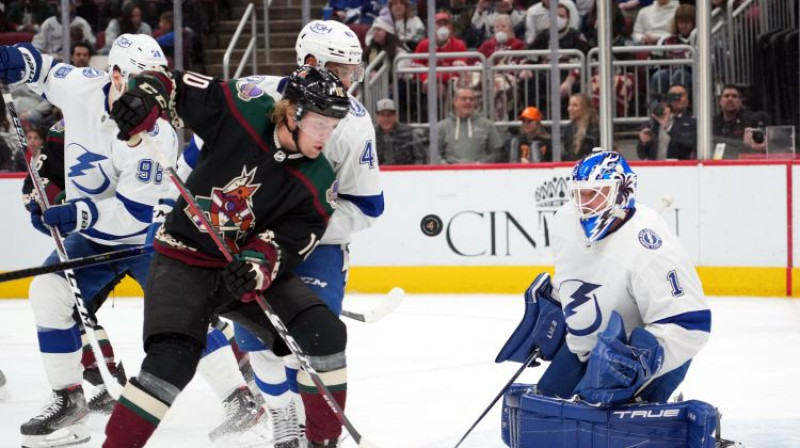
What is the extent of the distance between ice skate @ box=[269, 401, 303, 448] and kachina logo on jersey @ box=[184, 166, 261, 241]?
667 mm

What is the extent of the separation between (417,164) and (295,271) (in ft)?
13.5

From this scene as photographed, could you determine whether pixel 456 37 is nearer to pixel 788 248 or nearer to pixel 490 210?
pixel 490 210

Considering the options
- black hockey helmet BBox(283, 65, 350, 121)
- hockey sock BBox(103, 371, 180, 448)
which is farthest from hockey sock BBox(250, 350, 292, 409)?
black hockey helmet BBox(283, 65, 350, 121)

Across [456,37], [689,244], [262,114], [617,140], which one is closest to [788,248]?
[689,244]

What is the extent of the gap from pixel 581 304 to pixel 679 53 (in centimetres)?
502

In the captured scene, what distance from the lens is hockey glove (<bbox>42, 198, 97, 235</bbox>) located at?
3.84 metres

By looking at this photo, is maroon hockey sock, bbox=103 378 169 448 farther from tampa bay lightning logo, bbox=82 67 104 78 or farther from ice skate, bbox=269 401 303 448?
tampa bay lightning logo, bbox=82 67 104 78

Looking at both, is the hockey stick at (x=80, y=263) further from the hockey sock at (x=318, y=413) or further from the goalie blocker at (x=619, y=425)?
the goalie blocker at (x=619, y=425)

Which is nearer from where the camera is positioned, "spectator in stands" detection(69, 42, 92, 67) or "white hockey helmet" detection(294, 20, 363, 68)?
"white hockey helmet" detection(294, 20, 363, 68)

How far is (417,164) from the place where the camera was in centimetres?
744

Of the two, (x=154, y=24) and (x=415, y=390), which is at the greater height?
(x=154, y=24)

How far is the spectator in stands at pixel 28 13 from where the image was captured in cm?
833

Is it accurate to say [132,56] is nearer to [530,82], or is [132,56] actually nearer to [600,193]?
[600,193]

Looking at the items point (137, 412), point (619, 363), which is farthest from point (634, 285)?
point (137, 412)
